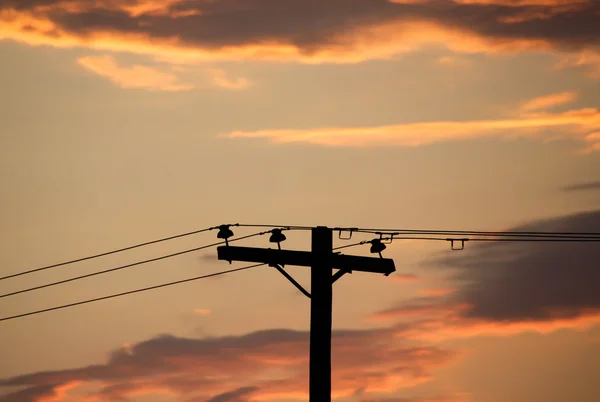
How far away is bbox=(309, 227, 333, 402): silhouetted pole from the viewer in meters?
25.6

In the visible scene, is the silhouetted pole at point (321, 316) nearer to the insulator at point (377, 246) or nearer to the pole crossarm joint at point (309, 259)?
the pole crossarm joint at point (309, 259)

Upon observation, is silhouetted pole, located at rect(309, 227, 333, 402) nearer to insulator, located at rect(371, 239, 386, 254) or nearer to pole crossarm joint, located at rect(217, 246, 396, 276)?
pole crossarm joint, located at rect(217, 246, 396, 276)

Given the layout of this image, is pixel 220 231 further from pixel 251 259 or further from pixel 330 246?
pixel 330 246

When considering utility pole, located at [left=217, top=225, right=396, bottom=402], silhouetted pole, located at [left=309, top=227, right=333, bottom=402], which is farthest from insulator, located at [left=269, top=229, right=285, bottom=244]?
silhouetted pole, located at [left=309, top=227, right=333, bottom=402]

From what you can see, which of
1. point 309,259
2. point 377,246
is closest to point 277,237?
point 309,259

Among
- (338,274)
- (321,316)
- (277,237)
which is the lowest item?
(321,316)

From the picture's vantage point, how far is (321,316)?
1027 inches

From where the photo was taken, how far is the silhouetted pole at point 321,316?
84.1 ft

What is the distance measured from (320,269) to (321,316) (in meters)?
1.22

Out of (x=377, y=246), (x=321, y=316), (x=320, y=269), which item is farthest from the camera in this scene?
(x=377, y=246)

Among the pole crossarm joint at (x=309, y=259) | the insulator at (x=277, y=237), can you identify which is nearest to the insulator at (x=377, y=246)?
the pole crossarm joint at (x=309, y=259)

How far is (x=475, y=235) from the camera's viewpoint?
2830 centimetres

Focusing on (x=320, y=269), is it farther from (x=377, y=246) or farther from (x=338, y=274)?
(x=377, y=246)

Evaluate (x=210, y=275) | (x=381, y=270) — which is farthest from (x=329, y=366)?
(x=210, y=275)
